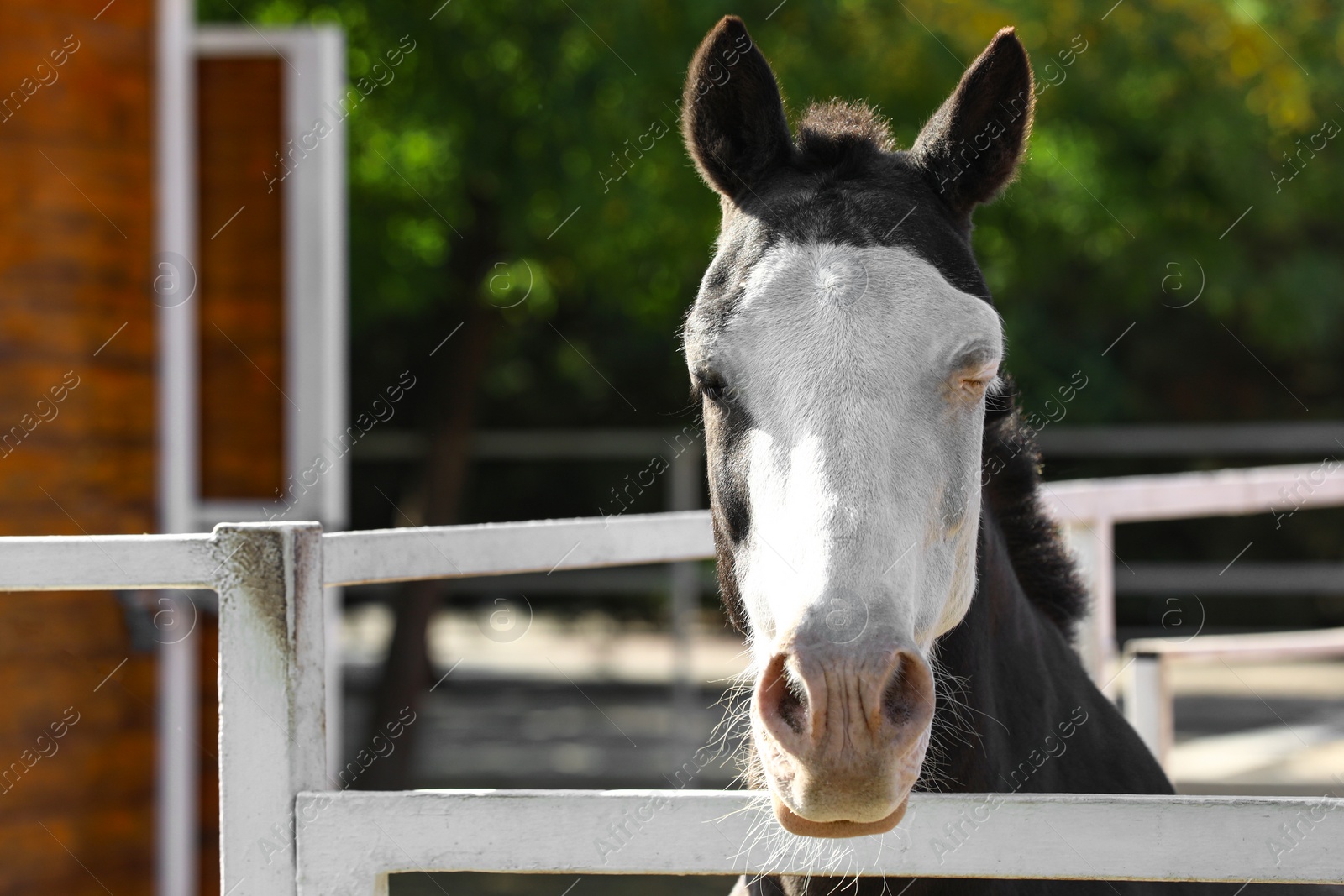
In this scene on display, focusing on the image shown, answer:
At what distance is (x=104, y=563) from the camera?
68.2 inches

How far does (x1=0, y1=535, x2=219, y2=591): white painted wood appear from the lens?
171cm

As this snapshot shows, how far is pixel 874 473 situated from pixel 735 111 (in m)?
0.78

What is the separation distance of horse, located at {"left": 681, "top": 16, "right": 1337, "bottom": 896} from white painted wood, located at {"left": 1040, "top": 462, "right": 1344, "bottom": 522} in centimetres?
103

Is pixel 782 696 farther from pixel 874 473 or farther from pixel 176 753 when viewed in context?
pixel 176 753

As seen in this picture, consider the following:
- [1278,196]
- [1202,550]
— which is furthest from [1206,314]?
[1278,196]

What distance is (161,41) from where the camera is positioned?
14.3ft

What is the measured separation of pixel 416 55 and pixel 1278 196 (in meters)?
4.82

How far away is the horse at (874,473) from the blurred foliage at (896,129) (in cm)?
315

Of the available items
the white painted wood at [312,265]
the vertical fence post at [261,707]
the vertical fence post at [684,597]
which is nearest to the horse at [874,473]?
the vertical fence post at [261,707]

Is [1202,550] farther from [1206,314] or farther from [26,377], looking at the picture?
[26,377]

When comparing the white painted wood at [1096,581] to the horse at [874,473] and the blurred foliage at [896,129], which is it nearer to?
the horse at [874,473]

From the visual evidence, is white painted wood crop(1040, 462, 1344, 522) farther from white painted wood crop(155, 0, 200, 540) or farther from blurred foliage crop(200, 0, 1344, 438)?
white painted wood crop(155, 0, 200, 540)

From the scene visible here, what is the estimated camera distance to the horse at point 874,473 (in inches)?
59.8

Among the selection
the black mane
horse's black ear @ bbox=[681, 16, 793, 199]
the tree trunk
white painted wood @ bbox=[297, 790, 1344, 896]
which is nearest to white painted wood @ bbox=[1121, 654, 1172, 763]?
the black mane
